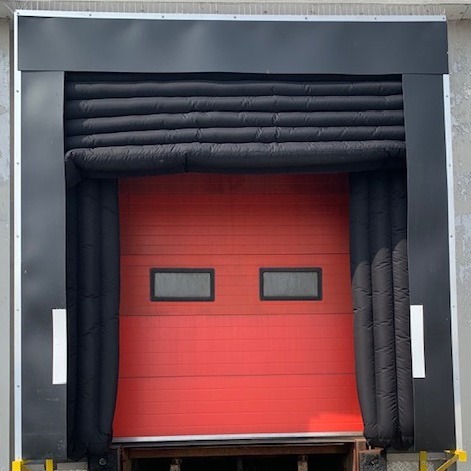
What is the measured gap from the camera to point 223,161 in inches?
149

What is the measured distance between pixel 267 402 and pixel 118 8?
2.20m

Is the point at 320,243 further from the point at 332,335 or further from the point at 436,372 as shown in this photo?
the point at 436,372

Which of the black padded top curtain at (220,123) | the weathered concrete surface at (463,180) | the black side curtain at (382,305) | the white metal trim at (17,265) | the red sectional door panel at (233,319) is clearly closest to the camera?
the white metal trim at (17,265)

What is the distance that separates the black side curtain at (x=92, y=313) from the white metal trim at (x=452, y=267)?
1.67 m

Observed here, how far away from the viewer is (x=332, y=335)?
4266mm

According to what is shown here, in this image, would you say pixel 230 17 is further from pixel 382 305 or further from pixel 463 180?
pixel 382 305

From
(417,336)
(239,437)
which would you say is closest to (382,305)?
(417,336)

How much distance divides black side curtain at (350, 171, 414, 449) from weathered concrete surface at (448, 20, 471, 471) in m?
0.35

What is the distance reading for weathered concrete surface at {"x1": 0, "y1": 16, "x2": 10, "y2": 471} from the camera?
3.94m

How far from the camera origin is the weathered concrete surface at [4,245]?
3936 millimetres

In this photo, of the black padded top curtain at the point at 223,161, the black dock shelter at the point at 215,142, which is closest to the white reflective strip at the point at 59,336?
the black dock shelter at the point at 215,142

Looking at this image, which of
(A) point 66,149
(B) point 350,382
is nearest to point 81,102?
(A) point 66,149

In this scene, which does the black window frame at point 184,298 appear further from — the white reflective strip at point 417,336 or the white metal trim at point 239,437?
the white reflective strip at point 417,336

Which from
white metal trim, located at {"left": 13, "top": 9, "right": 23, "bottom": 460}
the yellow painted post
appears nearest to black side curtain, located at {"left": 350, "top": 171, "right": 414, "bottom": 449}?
the yellow painted post
